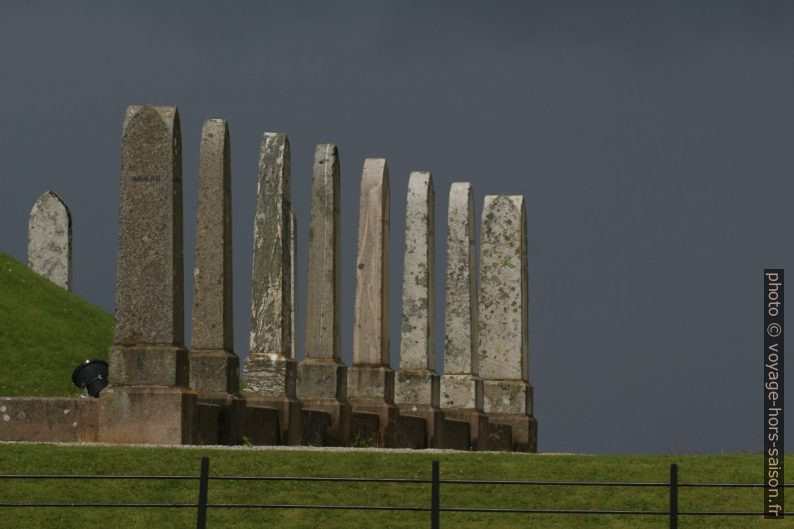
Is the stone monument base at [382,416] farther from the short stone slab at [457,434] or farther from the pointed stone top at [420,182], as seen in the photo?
the pointed stone top at [420,182]

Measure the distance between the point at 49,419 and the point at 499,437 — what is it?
1400 centimetres

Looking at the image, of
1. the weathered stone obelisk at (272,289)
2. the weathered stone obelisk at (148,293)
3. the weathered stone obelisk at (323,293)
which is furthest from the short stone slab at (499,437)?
the weathered stone obelisk at (148,293)

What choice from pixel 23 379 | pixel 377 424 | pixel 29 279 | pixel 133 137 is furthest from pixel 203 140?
pixel 29 279

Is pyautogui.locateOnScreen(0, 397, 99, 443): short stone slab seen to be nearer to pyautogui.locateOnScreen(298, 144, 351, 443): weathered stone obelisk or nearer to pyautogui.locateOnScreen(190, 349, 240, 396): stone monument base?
pyautogui.locateOnScreen(190, 349, 240, 396): stone monument base

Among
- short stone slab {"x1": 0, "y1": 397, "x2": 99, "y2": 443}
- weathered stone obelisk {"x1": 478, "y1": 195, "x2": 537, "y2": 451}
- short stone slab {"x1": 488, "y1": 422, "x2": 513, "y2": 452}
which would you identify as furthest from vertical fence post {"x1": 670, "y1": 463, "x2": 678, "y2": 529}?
weathered stone obelisk {"x1": 478, "y1": 195, "x2": 537, "y2": 451}

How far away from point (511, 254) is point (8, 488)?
18.5 meters

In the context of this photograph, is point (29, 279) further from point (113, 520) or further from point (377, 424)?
point (113, 520)

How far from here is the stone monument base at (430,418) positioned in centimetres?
3359

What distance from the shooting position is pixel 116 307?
24875mm

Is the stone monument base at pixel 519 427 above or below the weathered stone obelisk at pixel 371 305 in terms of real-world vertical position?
below

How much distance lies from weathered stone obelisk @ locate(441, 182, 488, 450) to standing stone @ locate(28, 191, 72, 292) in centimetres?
1193

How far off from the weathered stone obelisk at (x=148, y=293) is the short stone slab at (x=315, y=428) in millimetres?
4687

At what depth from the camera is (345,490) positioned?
70.3ft

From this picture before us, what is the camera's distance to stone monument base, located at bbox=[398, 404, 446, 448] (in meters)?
33.6
